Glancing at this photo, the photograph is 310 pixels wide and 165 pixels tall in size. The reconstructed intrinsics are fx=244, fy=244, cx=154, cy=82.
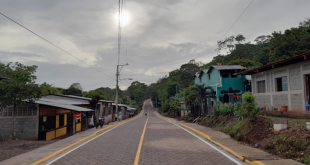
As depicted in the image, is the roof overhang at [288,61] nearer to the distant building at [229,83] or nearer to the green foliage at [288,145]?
the green foliage at [288,145]

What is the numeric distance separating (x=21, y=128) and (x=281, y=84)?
1815 centimetres

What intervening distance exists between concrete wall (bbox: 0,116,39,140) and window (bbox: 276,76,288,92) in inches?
669

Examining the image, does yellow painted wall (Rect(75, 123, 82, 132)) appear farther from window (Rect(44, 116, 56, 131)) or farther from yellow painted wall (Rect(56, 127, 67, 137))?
window (Rect(44, 116, 56, 131))

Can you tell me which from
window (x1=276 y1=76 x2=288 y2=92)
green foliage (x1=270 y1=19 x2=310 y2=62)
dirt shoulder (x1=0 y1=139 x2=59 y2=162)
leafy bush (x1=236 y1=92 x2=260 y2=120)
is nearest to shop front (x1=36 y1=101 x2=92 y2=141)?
dirt shoulder (x1=0 y1=139 x2=59 y2=162)

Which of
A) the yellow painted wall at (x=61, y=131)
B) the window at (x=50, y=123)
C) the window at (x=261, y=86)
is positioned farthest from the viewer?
the window at (x=261, y=86)

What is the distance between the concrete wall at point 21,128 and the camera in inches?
608

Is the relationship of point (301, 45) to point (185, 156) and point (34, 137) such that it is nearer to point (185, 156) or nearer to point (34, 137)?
point (185, 156)

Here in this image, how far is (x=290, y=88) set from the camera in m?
16.4

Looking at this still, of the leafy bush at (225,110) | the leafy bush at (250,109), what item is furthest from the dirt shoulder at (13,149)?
the leafy bush at (225,110)

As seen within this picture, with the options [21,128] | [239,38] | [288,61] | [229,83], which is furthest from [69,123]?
[239,38]

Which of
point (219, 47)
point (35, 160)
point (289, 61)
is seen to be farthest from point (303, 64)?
point (219, 47)

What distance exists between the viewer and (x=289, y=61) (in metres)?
15.8

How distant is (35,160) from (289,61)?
15397mm

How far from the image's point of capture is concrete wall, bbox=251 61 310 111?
15070mm
